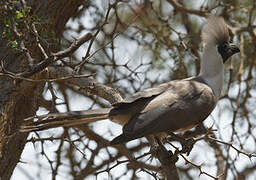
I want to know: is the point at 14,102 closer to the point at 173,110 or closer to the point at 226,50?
the point at 173,110

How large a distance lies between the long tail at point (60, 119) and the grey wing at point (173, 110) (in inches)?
10.3

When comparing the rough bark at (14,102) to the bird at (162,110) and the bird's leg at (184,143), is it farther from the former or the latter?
the bird's leg at (184,143)

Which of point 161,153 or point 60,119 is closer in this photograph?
point 60,119

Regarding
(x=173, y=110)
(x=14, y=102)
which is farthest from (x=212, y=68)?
(x=14, y=102)

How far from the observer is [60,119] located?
3037mm

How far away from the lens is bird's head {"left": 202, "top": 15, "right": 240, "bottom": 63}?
15.0ft

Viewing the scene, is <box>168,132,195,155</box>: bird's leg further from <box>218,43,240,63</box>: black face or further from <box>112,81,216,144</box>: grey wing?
<box>218,43,240,63</box>: black face

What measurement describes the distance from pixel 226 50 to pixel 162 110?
54.9 inches

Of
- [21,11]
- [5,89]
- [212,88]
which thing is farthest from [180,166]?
[21,11]

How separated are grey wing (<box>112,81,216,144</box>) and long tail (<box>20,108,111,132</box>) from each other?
262mm

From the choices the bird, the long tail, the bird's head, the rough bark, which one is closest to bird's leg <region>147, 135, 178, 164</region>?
the bird

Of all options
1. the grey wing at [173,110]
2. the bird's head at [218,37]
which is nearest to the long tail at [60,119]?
the grey wing at [173,110]

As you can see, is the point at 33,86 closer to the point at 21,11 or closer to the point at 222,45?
the point at 21,11

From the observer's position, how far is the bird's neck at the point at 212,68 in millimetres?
4484
